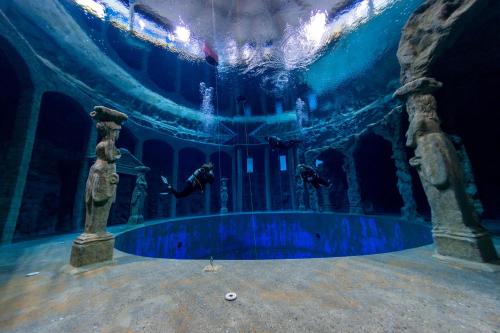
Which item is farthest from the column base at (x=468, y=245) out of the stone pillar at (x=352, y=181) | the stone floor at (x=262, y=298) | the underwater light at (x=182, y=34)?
the underwater light at (x=182, y=34)

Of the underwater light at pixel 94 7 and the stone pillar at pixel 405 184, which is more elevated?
the underwater light at pixel 94 7

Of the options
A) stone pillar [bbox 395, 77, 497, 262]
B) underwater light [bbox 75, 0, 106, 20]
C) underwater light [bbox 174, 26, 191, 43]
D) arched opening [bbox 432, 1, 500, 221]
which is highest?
underwater light [bbox 174, 26, 191, 43]

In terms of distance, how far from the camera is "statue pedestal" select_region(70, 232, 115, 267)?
3189mm

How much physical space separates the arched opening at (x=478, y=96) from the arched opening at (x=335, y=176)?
704 cm

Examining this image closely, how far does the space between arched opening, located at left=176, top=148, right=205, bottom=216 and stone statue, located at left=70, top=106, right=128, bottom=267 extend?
13918mm

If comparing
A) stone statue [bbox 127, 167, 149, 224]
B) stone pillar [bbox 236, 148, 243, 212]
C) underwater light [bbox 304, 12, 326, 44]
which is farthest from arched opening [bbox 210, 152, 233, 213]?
underwater light [bbox 304, 12, 326, 44]

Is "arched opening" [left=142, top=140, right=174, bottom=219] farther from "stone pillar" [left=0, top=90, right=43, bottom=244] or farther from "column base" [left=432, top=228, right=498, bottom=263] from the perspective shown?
"column base" [left=432, top=228, right=498, bottom=263]

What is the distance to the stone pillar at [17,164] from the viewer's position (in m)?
6.12

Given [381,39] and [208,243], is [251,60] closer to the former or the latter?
[381,39]

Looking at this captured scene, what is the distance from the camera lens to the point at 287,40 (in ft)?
43.6

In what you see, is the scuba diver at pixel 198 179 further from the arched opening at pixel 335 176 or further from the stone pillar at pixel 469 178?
the arched opening at pixel 335 176

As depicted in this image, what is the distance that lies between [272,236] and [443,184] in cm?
1036

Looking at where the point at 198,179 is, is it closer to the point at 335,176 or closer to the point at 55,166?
the point at 55,166

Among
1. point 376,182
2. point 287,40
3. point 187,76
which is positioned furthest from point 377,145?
point 187,76
